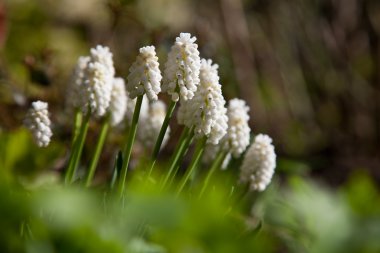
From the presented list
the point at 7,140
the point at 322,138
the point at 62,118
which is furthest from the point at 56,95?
the point at 322,138

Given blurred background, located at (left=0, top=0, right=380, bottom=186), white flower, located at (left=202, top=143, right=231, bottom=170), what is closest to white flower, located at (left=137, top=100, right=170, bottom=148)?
white flower, located at (left=202, top=143, right=231, bottom=170)

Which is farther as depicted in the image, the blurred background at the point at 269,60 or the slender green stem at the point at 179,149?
the blurred background at the point at 269,60

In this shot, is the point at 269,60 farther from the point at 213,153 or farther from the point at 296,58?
the point at 213,153

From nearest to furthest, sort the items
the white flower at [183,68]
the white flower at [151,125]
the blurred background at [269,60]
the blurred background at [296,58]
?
the white flower at [183,68]
the white flower at [151,125]
the blurred background at [269,60]
the blurred background at [296,58]

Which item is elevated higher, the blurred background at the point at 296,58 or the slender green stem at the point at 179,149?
the blurred background at the point at 296,58

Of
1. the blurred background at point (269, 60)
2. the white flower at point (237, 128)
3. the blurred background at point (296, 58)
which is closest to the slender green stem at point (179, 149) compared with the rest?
the white flower at point (237, 128)

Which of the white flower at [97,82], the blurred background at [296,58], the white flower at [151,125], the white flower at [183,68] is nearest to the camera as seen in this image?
the white flower at [183,68]

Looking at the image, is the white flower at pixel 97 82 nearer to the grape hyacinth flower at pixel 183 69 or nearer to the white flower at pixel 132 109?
the grape hyacinth flower at pixel 183 69
